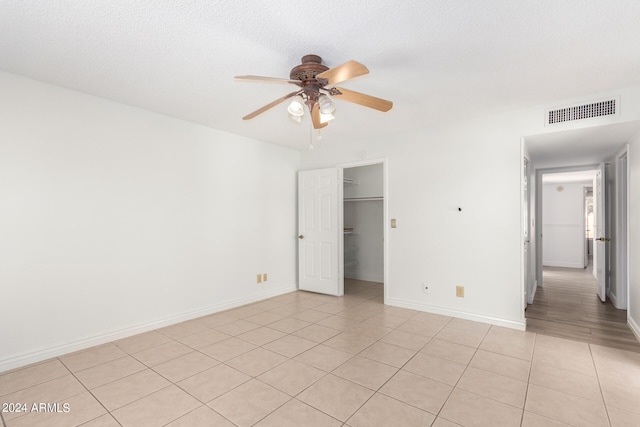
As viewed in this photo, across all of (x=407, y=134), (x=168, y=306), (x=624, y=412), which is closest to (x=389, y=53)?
(x=407, y=134)

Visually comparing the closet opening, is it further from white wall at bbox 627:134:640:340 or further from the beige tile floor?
white wall at bbox 627:134:640:340

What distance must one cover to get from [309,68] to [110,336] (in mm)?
3157

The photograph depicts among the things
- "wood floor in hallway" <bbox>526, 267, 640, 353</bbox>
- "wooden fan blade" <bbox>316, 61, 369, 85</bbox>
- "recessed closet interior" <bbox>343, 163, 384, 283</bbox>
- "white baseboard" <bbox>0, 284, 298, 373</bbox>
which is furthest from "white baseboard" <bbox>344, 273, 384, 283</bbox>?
"wooden fan blade" <bbox>316, 61, 369, 85</bbox>

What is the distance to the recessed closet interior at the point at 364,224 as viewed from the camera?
6.07 metres

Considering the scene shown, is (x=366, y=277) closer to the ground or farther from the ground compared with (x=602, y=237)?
closer to the ground

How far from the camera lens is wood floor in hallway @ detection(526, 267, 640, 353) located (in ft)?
10.5

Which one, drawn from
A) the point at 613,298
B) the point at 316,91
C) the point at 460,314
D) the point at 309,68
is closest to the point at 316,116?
the point at 316,91

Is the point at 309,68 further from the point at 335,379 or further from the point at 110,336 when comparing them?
the point at 110,336

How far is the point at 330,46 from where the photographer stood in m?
2.16

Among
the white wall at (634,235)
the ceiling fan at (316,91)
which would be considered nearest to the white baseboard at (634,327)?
the white wall at (634,235)

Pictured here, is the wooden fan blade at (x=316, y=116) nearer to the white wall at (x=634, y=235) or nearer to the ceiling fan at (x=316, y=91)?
the ceiling fan at (x=316, y=91)

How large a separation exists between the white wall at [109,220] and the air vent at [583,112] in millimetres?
3706

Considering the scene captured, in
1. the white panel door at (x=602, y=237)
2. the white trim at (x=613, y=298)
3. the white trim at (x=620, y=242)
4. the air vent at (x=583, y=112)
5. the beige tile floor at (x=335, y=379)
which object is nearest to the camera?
the beige tile floor at (x=335, y=379)

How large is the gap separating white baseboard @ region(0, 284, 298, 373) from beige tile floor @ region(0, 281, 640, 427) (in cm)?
9
